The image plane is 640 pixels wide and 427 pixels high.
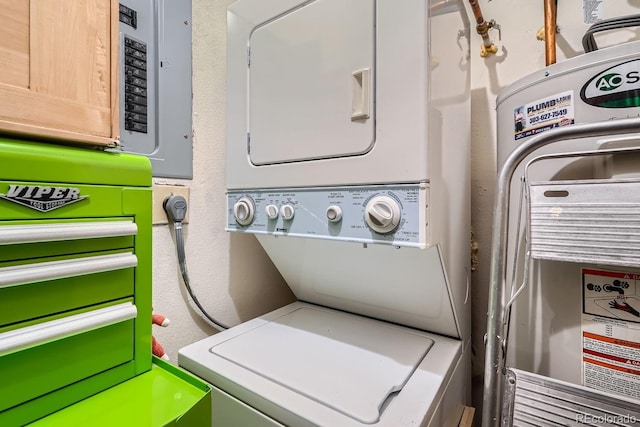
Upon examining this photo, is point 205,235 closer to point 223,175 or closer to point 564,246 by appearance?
point 223,175

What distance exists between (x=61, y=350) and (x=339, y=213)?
82 cm

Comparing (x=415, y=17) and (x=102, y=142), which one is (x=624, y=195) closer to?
(x=415, y=17)

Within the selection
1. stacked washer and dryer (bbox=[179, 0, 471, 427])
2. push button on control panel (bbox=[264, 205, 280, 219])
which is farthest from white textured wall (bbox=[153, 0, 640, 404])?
push button on control panel (bbox=[264, 205, 280, 219])

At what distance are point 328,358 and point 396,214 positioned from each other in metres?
0.61

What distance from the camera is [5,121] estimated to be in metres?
0.61

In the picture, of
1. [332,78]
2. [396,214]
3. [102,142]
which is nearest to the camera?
[102,142]

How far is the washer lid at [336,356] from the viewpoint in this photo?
0.89 meters

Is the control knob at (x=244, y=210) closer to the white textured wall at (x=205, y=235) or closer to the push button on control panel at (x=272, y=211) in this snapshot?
the push button on control panel at (x=272, y=211)

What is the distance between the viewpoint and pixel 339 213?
1.01 m

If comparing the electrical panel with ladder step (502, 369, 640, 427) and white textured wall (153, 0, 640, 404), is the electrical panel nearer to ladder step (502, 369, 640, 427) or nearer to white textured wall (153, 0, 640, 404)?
white textured wall (153, 0, 640, 404)

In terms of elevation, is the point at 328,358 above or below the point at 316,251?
below

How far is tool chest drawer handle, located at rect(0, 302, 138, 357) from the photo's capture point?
0.61 m

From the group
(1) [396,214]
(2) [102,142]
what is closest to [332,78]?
(1) [396,214]

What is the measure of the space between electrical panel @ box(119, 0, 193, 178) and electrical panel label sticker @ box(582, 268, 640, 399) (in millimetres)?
1637
